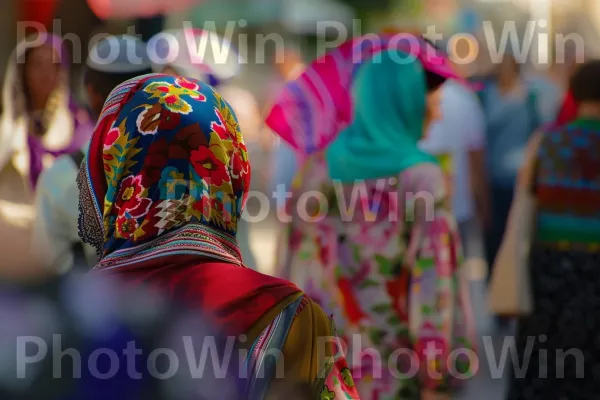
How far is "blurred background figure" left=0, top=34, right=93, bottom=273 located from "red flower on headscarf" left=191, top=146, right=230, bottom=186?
7.20 feet

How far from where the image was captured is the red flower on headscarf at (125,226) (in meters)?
2.53

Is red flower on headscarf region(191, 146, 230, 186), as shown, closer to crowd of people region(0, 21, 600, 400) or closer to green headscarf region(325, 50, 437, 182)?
crowd of people region(0, 21, 600, 400)

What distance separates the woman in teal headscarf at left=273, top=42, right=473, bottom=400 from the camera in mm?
4301

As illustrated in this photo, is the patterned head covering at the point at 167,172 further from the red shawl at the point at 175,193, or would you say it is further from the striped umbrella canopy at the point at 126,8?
the striped umbrella canopy at the point at 126,8

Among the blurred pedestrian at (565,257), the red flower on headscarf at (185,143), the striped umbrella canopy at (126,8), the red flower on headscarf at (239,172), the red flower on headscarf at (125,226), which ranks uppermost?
the striped umbrella canopy at (126,8)

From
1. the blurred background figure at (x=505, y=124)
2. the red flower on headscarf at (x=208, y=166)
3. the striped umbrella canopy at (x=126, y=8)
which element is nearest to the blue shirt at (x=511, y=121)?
the blurred background figure at (x=505, y=124)

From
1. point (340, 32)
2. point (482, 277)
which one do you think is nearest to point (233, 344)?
point (482, 277)

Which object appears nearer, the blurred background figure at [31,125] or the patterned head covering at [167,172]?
the patterned head covering at [167,172]

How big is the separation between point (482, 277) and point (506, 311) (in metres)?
3.56

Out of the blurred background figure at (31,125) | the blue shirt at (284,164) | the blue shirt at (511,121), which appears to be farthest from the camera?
the blue shirt at (511,121)

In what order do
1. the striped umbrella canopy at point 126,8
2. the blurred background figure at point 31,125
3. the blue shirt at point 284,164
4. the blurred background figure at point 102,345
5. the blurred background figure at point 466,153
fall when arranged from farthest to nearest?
the striped umbrella canopy at point 126,8 → the blurred background figure at point 466,153 → the blue shirt at point 284,164 → the blurred background figure at point 31,125 → the blurred background figure at point 102,345

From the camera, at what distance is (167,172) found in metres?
2.59

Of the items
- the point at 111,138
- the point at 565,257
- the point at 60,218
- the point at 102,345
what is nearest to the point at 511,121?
the point at 565,257

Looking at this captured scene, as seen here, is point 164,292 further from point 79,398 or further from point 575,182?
point 575,182
